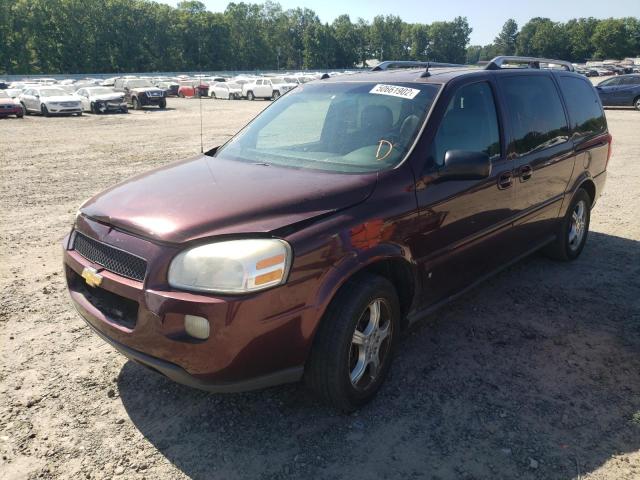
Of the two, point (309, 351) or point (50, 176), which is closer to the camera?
point (309, 351)

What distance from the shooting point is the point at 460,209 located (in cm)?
357

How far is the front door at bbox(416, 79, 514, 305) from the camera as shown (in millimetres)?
3352

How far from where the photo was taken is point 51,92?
2733cm

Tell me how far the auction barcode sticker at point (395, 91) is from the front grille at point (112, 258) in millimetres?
2091

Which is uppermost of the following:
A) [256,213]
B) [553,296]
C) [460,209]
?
[256,213]

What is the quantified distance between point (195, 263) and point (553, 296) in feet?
11.5

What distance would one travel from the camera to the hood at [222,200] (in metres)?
2.64

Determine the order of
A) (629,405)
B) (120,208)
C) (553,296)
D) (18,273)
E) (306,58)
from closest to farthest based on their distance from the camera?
1. (120,208)
2. (629,405)
3. (553,296)
4. (18,273)
5. (306,58)

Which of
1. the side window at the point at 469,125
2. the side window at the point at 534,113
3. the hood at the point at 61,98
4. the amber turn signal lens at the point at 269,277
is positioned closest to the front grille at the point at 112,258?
the amber turn signal lens at the point at 269,277

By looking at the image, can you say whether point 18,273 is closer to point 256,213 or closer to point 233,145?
point 233,145

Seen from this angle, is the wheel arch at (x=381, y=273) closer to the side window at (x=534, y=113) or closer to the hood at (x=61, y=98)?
the side window at (x=534, y=113)

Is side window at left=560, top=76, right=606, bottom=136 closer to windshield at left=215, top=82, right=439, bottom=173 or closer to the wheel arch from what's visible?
windshield at left=215, top=82, right=439, bottom=173

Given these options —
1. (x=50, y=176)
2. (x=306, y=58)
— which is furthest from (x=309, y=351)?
(x=306, y=58)

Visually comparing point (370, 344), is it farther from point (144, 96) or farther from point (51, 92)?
point (144, 96)
